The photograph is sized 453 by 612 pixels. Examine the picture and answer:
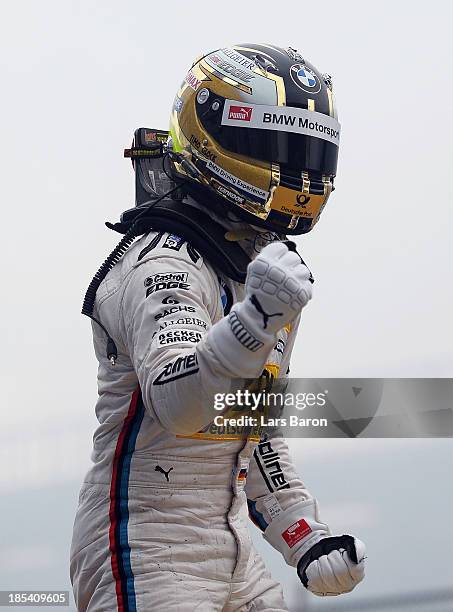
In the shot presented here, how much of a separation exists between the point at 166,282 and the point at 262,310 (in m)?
0.63

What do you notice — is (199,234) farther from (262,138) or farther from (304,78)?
(304,78)

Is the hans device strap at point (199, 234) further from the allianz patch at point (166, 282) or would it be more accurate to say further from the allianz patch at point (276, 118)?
the allianz patch at point (276, 118)

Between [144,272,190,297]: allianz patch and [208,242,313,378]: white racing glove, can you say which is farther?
[144,272,190,297]: allianz patch

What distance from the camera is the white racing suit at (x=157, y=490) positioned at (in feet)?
14.5

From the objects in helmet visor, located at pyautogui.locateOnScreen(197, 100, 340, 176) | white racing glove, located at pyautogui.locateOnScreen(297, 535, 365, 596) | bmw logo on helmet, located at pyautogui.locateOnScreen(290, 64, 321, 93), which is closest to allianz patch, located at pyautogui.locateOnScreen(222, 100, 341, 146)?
helmet visor, located at pyautogui.locateOnScreen(197, 100, 340, 176)

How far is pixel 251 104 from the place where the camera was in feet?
15.6

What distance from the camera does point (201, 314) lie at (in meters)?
4.17

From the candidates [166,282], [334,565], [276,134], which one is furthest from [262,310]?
[334,565]

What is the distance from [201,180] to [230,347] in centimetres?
135

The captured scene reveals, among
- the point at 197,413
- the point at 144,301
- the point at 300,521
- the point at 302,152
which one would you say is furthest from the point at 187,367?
the point at 300,521

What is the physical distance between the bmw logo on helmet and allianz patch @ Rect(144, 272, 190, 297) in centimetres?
97

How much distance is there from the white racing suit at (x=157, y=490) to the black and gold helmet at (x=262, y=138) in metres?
0.35

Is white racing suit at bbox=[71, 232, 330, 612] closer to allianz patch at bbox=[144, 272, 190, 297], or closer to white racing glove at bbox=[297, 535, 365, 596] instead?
allianz patch at bbox=[144, 272, 190, 297]

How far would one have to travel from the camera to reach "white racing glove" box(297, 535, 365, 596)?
4973mm
